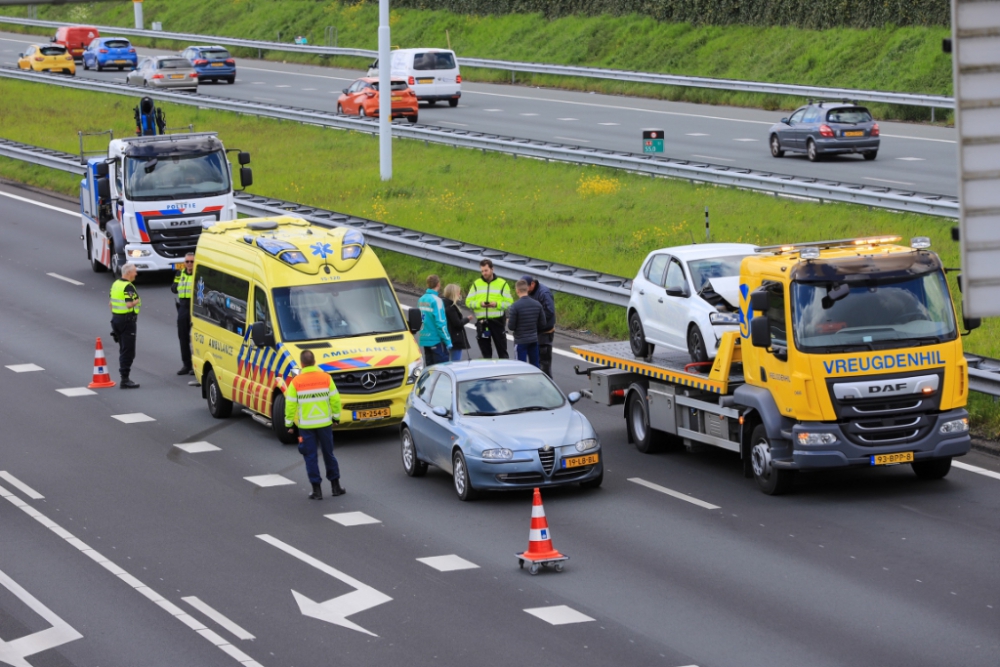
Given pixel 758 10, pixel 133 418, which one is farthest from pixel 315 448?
pixel 758 10

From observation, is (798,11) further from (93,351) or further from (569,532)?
(569,532)

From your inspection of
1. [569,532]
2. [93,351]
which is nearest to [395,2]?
[93,351]

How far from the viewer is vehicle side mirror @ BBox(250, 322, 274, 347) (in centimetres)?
1984

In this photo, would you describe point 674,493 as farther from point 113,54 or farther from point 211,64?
point 113,54

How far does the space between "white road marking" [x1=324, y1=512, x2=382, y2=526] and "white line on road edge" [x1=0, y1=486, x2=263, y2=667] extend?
2.46 m

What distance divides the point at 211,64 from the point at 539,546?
182ft

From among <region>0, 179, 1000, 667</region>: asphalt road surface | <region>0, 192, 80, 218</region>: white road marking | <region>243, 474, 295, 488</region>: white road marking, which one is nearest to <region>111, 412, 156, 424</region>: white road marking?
<region>0, 179, 1000, 667</region>: asphalt road surface

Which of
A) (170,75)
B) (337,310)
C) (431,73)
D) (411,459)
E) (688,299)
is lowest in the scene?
(411,459)

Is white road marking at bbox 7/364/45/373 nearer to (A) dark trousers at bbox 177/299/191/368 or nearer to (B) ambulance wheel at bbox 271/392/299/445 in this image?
(A) dark trousers at bbox 177/299/191/368

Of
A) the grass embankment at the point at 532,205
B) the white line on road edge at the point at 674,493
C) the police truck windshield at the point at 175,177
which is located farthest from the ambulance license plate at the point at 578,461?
the police truck windshield at the point at 175,177

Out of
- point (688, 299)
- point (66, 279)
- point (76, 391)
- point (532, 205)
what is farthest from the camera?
point (532, 205)

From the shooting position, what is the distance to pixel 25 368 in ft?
81.7

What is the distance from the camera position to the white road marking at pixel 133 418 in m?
21.3

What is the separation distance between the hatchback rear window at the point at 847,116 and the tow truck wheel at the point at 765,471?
23.5 metres
